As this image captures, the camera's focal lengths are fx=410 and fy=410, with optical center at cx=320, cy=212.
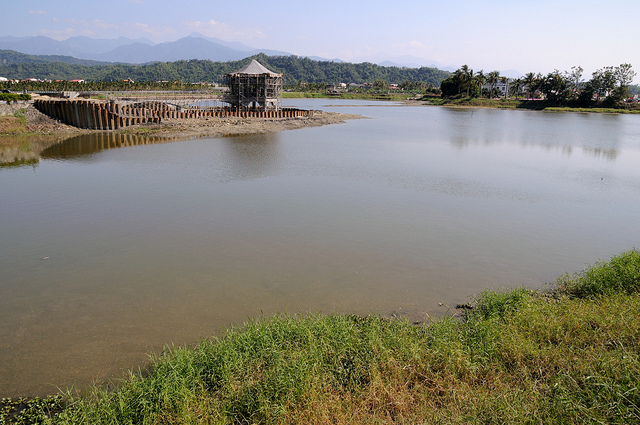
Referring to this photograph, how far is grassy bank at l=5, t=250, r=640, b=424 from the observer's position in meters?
4.93

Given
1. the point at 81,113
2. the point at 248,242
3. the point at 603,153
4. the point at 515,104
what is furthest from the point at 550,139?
the point at 515,104

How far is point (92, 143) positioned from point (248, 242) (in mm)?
22562

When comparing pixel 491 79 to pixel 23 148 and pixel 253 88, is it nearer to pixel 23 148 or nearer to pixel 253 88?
pixel 253 88

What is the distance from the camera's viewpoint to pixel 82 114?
3319cm

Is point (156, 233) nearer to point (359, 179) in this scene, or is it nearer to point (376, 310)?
point (376, 310)

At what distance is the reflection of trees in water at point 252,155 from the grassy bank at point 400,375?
557 inches

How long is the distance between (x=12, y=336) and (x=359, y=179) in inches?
593

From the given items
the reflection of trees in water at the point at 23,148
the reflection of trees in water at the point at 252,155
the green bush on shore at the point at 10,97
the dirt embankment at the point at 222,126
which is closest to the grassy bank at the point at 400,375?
the reflection of trees in water at the point at 252,155

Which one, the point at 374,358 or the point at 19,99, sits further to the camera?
the point at 19,99

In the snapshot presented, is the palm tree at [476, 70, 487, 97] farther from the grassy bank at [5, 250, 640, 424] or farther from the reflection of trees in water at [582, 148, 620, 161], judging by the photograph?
the grassy bank at [5, 250, 640, 424]

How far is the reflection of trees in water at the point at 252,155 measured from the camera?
68.6ft

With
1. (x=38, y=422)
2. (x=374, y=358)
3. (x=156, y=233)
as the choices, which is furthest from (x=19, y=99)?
(x=374, y=358)

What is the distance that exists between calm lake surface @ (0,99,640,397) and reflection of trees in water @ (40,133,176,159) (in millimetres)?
1447

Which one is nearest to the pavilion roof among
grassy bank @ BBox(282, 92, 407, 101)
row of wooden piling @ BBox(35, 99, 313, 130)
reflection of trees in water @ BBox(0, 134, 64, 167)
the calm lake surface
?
→ row of wooden piling @ BBox(35, 99, 313, 130)
